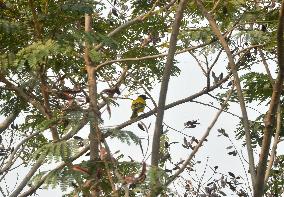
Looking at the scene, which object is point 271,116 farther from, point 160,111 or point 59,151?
point 59,151

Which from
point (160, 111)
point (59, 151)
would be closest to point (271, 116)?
point (160, 111)

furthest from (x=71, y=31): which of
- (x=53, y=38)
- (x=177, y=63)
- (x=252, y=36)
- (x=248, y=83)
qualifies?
(x=177, y=63)

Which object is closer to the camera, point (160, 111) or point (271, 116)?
point (160, 111)

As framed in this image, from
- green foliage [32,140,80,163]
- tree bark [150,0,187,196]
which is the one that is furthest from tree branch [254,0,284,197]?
green foliage [32,140,80,163]

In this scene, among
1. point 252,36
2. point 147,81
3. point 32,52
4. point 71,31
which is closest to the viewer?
point 32,52

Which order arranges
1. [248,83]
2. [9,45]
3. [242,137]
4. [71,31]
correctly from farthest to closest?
[242,137]
[248,83]
[9,45]
[71,31]

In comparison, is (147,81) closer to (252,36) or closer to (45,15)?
(252,36)

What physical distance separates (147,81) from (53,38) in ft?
10.6

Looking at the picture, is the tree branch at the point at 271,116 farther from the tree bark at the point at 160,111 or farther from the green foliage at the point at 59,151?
the green foliage at the point at 59,151

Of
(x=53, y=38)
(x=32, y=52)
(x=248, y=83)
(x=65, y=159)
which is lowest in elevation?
(x=65, y=159)

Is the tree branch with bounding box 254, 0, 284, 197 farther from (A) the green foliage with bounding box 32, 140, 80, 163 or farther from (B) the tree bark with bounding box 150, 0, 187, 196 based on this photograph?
(A) the green foliage with bounding box 32, 140, 80, 163

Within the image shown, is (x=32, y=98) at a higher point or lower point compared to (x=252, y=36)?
lower

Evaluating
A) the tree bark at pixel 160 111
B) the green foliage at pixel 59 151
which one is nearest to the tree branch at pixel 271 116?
the tree bark at pixel 160 111

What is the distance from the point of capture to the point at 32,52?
2.62 meters
